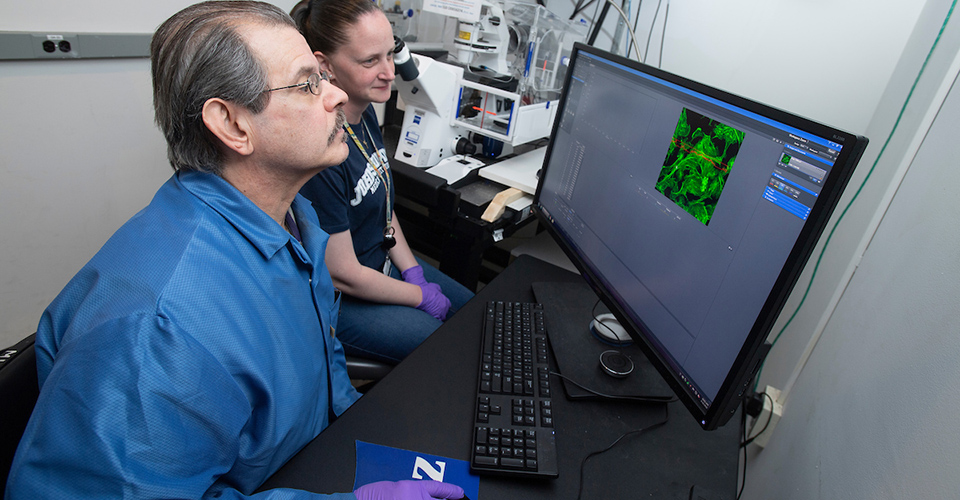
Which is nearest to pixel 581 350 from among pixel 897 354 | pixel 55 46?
pixel 897 354

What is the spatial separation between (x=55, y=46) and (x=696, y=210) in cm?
189

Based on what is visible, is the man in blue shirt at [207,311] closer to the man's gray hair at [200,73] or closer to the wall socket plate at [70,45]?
the man's gray hair at [200,73]

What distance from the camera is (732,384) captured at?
64 centimetres

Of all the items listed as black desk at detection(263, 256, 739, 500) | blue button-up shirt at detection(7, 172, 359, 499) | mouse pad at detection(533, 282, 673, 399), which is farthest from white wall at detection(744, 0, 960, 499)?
blue button-up shirt at detection(7, 172, 359, 499)

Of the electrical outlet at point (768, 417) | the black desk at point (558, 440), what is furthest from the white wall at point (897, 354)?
the black desk at point (558, 440)

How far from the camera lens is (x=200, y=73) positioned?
715 mm

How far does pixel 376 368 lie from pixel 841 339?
40.3 inches

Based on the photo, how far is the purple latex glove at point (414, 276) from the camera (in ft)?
5.06

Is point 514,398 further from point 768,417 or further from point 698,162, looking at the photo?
point 768,417

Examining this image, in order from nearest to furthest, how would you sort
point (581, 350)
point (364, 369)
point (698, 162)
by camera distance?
1. point (698, 162)
2. point (581, 350)
3. point (364, 369)

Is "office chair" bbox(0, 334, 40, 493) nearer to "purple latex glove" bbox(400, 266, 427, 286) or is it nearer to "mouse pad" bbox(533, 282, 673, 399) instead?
"mouse pad" bbox(533, 282, 673, 399)

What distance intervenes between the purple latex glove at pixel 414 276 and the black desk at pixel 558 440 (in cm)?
62

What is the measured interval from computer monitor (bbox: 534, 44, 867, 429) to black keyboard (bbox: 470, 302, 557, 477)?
169mm

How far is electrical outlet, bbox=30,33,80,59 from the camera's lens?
4.76 ft
